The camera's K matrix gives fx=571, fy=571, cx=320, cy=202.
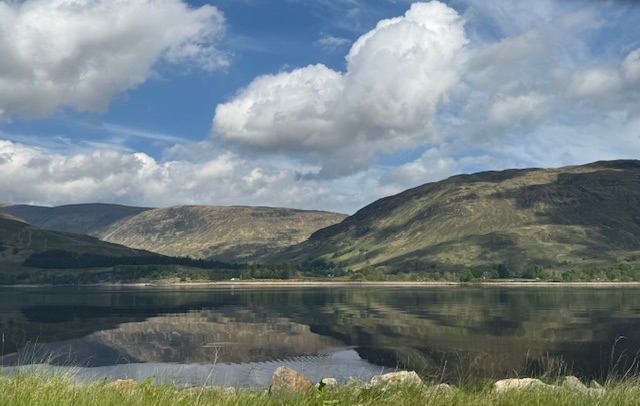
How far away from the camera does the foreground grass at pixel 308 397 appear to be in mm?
14656

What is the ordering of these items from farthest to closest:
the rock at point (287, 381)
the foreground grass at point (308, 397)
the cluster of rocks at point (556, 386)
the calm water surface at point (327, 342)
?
the calm water surface at point (327, 342) → the rock at point (287, 381) → the cluster of rocks at point (556, 386) → the foreground grass at point (308, 397)

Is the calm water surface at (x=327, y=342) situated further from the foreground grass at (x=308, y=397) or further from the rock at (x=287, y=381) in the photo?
the foreground grass at (x=308, y=397)

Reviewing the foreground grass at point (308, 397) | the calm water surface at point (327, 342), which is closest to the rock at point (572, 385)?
the foreground grass at point (308, 397)

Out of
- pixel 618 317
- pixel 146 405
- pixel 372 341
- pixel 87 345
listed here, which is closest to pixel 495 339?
pixel 372 341

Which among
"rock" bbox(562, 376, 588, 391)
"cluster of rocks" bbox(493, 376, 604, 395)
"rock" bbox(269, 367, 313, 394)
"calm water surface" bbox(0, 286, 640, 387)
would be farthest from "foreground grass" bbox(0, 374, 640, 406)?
"calm water surface" bbox(0, 286, 640, 387)

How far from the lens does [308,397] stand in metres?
16.2

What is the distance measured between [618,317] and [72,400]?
134 meters

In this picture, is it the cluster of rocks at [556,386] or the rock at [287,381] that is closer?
the cluster of rocks at [556,386]

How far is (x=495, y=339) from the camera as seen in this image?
293 feet

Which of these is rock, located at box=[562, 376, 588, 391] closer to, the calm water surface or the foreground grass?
the foreground grass

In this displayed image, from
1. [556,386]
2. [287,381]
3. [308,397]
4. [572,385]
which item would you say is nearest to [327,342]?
[287,381]

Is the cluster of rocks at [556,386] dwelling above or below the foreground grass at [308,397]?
below

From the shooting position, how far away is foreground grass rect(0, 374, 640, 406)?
14.7m

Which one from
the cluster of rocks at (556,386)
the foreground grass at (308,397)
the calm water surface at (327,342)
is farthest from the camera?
the calm water surface at (327,342)
